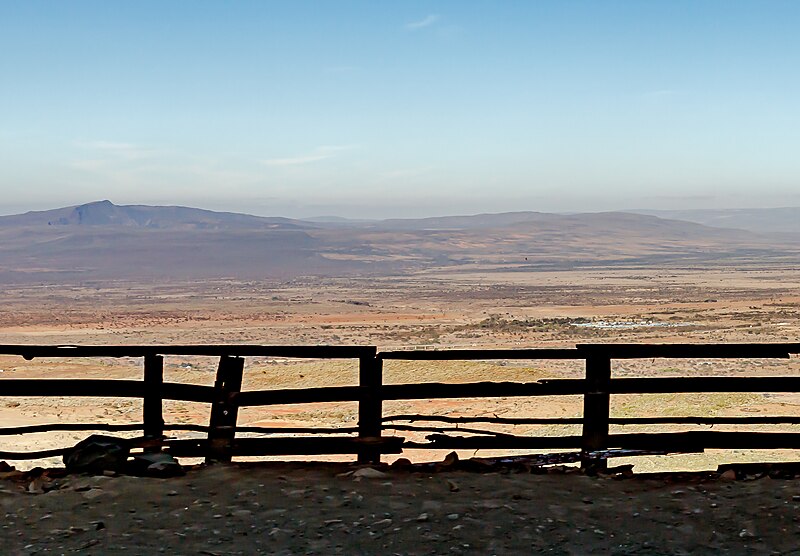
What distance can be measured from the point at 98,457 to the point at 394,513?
269cm

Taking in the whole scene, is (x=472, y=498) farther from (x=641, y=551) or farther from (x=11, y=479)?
(x=11, y=479)

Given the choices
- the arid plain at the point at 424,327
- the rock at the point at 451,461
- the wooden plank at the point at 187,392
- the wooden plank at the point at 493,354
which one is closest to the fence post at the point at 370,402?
the wooden plank at the point at 493,354

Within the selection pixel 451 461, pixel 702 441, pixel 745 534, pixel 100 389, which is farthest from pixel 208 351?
pixel 745 534

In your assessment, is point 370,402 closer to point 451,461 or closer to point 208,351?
point 451,461

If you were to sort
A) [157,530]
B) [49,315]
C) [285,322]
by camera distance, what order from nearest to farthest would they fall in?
[157,530]
[285,322]
[49,315]

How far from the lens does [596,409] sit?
7961 millimetres

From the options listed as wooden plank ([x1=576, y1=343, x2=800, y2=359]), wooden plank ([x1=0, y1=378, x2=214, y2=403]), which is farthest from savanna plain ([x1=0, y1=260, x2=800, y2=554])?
wooden plank ([x1=576, y1=343, x2=800, y2=359])

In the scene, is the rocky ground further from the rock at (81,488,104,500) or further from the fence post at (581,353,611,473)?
the fence post at (581,353,611,473)

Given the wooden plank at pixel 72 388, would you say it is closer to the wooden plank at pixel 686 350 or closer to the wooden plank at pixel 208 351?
the wooden plank at pixel 208 351

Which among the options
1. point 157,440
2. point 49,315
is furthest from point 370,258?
point 157,440

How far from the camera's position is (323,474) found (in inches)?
310

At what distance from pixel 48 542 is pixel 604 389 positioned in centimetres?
434

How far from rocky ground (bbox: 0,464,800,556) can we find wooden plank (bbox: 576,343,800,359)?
965 millimetres

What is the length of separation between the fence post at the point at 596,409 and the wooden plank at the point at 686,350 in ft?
0.23
